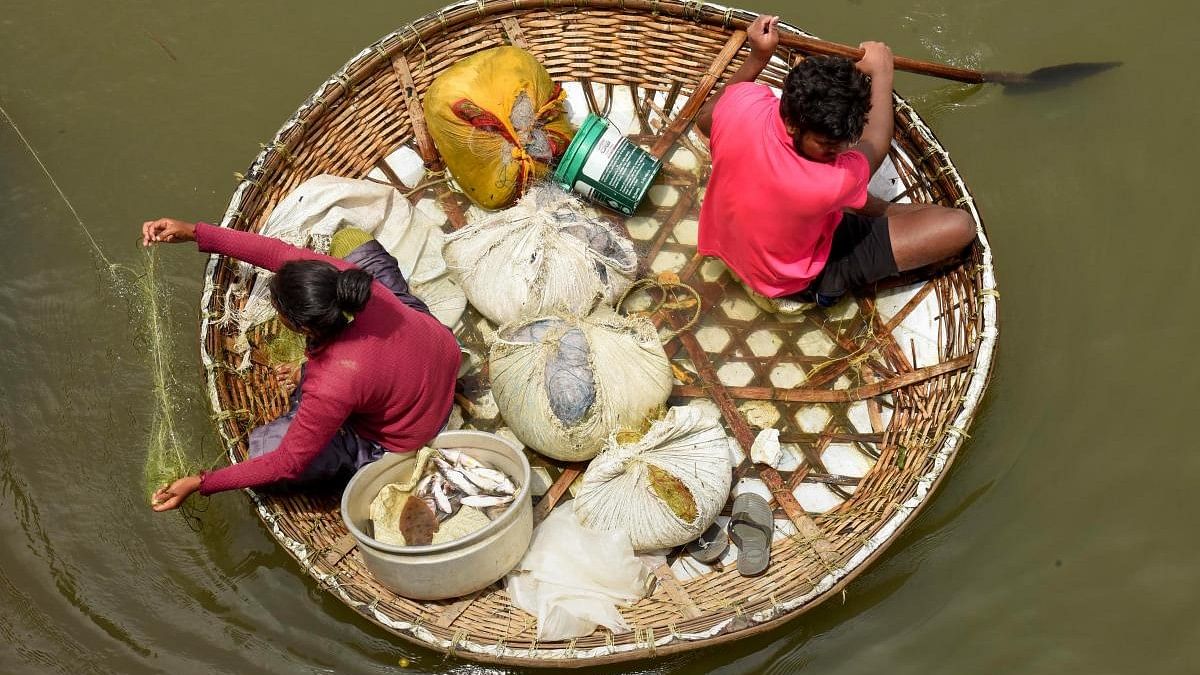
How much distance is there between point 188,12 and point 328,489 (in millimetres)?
2332

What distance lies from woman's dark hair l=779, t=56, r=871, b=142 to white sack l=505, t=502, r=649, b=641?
1.15 m

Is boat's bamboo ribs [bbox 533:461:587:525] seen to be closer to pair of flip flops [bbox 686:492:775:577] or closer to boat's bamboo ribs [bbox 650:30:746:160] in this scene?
pair of flip flops [bbox 686:492:775:577]

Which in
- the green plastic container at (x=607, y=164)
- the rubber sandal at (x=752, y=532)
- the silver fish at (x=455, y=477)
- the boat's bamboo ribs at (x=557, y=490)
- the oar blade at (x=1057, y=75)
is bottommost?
the boat's bamboo ribs at (x=557, y=490)

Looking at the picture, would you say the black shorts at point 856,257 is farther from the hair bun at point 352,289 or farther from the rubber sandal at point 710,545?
the hair bun at point 352,289

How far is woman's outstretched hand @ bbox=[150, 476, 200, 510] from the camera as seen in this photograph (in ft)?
6.52

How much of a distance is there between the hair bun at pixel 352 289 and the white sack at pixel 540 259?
2.28 feet

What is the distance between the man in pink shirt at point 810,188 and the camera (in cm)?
193

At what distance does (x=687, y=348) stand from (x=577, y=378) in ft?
1.98

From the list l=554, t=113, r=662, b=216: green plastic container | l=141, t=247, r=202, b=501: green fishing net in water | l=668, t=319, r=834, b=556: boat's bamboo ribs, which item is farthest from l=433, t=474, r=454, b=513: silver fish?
l=554, t=113, r=662, b=216: green plastic container

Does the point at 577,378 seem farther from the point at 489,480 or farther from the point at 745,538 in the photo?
the point at 745,538

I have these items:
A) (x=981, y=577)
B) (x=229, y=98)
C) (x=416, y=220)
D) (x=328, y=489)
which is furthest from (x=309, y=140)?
(x=981, y=577)

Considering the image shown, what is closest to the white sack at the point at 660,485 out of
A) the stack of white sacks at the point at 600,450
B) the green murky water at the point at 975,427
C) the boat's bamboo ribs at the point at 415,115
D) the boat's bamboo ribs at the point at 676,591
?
the stack of white sacks at the point at 600,450

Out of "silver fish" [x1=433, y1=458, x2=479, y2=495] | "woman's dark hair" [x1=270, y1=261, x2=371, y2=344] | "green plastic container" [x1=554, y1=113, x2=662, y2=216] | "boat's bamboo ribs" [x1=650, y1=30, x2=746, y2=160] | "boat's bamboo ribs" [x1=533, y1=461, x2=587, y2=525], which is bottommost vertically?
"boat's bamboo ribs" [x1=533, y1=461, x2=587, y2=525]

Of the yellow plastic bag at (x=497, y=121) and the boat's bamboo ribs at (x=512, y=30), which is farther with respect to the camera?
the boat's bamboo ribs at (x=512, y=30)
